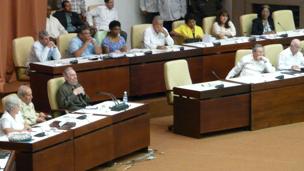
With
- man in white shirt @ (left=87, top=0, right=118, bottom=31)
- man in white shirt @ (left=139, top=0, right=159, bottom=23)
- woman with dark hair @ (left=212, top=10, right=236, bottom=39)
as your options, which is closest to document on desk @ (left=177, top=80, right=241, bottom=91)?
woman with dark hair @ (left=212, top=10, right=236, bottom=39)

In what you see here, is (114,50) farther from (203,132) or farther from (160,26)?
(203,132)

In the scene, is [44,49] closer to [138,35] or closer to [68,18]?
[68,18]

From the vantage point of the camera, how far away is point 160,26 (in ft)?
43.0

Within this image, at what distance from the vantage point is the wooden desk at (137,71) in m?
11.2

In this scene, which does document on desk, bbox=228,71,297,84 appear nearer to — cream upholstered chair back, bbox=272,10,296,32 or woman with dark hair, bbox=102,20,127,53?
woman with dark hair, bbox=102,20,127,53

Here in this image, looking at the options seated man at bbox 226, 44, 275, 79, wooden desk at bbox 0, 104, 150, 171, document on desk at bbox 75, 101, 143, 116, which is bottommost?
wooden desk at bbox 0, 104, 150, 171

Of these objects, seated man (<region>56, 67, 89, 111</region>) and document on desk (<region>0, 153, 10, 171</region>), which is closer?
document on desk (<region>0, 153, 10, 171</region>)

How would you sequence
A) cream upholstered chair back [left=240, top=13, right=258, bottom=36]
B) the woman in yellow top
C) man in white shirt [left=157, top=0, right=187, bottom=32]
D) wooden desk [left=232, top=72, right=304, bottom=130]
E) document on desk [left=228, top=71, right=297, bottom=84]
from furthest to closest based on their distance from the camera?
man in white shirt [left=157, top=0, right=187, bottom=32]
cream upholstered chair back [left=240, top=13, right=258, bottom=36]
the woman in yellow top
document on desk [left=228, top=71, right=297, bottom=84]
wooden desk [left=232, top=72, right=304, bottom=130]

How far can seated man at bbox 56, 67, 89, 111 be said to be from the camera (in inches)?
398

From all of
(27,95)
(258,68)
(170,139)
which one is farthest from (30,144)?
(258,68)

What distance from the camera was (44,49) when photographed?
11.8m

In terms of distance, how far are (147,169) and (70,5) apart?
4.95 m

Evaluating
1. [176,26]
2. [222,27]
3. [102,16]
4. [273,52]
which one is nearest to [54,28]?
[102,16]

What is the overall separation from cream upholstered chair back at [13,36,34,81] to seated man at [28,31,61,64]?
0.25 m
